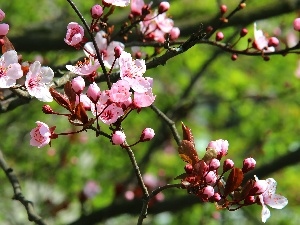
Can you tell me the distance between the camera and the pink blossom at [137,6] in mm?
2898

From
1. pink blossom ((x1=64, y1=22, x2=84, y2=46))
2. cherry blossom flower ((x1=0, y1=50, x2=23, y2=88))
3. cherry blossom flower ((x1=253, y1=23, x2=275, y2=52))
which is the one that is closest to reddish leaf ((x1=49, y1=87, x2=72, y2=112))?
cherry blossom flower ((x1=0, y1=50, x2=23, y2=88))

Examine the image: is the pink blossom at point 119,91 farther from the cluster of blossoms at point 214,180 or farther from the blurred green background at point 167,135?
the blurred green background at point 167,135

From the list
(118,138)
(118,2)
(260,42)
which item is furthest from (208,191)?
(260,42)

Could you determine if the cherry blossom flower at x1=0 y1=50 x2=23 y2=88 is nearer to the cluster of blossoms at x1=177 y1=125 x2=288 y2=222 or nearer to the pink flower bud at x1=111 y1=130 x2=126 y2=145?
the pink flower bud at x1=111 y1=130 x2=126 y2=145

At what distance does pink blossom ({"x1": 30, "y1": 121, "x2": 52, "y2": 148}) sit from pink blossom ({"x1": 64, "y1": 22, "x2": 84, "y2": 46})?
1.32 ft

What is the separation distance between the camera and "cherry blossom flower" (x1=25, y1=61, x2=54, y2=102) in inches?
83.9

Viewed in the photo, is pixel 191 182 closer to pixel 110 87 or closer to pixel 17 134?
pixel 110 87

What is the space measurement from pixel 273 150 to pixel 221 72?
1.44 metres

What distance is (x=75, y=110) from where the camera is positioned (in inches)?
78.9

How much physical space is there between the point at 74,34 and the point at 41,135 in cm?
47

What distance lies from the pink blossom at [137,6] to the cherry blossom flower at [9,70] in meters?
0.93

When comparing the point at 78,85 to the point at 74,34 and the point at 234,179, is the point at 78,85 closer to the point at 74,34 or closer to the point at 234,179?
the point at 74,34

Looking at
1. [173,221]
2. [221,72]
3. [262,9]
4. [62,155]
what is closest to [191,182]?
[262,9]

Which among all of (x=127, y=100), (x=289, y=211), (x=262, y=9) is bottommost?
(x=289, y=211)
